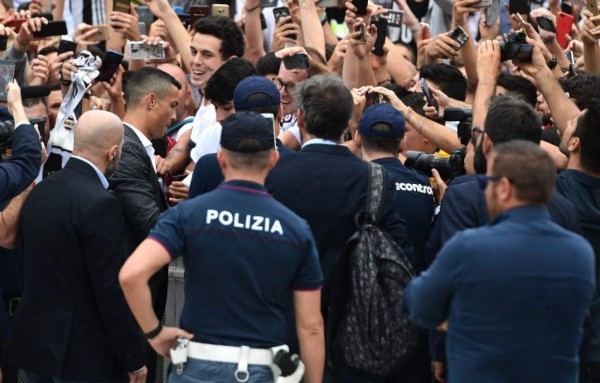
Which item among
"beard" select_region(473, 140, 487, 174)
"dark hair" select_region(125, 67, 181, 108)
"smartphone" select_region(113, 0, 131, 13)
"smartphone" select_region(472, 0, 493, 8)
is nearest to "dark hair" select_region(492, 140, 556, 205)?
"beard" select_region(473, 140, 487, 174)

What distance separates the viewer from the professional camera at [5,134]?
5.94 metres

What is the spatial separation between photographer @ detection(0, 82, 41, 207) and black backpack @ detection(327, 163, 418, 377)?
5.62 feet

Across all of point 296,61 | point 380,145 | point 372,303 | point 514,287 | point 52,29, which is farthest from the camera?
point 52,29

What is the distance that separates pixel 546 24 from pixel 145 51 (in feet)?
10.4

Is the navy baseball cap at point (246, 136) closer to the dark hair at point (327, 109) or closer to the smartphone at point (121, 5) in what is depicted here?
the dark hair at point (327, 109)

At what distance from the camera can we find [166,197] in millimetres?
6828

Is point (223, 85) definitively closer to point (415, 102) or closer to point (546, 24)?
point (415, 102)

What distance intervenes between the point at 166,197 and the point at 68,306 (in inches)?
56.1

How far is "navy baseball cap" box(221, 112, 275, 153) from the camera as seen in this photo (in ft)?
15.8

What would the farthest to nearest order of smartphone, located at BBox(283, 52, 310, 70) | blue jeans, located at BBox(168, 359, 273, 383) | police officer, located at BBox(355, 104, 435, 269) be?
1. smartphone, located at BBox(283, 52, 310, 70)
2. police officer, located at BBox(355, 104, 435, 269)
3. blue jeans, located at BBox(168, 359, 273, 383)

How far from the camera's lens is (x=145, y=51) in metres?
8.89

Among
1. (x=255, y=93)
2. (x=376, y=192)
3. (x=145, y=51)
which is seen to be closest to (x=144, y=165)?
(x=255, y=93)

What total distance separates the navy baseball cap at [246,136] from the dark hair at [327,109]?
2.39 ft

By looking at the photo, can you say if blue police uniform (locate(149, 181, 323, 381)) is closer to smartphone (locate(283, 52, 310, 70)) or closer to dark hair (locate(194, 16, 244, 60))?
smartphone (locate(283, 52, 310, 70))
